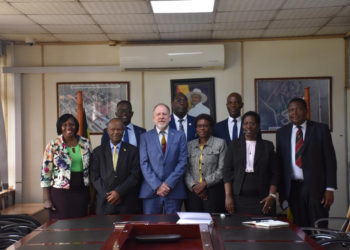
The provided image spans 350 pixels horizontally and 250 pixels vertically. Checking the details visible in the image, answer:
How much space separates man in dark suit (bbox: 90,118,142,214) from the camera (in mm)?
4207

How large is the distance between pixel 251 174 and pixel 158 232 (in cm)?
163

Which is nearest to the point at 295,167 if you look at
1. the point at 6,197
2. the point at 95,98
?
the point at 95,98

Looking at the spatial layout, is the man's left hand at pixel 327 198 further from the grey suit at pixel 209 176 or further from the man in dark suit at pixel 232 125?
the man in dark suit at pixel 232 125

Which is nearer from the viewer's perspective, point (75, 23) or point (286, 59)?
point (75, 23)

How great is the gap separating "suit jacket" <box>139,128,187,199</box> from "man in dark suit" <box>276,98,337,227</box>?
106cm

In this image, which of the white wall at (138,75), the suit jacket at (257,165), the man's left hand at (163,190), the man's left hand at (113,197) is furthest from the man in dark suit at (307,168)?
the white wall at (138,75)

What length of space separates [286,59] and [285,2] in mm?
1929

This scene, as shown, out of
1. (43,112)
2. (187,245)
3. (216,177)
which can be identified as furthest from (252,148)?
(43,112)

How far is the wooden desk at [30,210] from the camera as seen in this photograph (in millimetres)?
5863

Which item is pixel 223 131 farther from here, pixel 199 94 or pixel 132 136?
pixel 199 94

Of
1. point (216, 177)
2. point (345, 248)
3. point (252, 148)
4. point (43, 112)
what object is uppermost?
point (43, 112)

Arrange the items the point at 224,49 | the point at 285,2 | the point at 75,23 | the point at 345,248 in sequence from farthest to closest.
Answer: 1. the point at 224,49
2. the point at 75,23
3. the point at 285,2
4. the point at 345,248

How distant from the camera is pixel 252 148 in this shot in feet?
14.0

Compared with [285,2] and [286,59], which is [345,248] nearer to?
[285,2]
